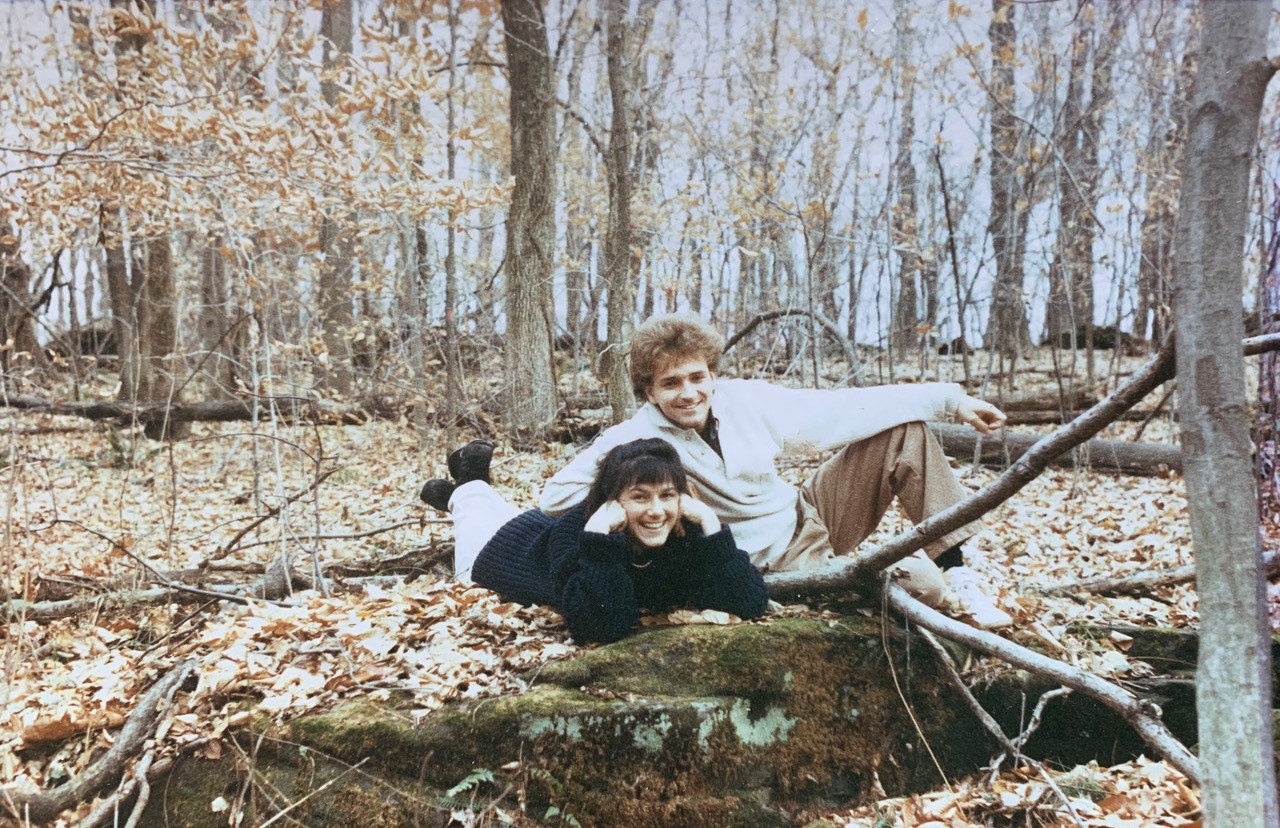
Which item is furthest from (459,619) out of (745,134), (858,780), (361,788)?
(745,134)

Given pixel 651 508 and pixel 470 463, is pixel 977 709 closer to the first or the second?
pixel 651 508

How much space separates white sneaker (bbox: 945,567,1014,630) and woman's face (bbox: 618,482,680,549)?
1397mm

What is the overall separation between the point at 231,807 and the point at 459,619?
1268 mm

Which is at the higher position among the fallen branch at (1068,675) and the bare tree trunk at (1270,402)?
the bare tree trunk at (1270,402)

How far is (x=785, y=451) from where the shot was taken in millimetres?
3811

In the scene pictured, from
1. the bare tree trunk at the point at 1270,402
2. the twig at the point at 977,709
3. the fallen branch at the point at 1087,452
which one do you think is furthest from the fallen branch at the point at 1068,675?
the fallen branch at the point at 1087,452

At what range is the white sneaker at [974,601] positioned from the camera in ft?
11.1

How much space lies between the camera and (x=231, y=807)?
8.89 ft

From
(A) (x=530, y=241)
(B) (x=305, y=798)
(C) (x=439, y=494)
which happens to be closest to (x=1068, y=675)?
(B) (x=305, y=798)

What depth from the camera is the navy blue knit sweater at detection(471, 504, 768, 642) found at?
3.14m

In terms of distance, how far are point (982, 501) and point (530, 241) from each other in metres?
7.34

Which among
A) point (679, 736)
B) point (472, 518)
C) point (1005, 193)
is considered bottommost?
point (679, 736)

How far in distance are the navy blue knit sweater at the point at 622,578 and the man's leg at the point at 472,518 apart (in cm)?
88

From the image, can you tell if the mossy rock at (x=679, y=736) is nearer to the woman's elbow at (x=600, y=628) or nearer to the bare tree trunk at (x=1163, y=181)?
the woman's elbow at (x=600, y=628)
